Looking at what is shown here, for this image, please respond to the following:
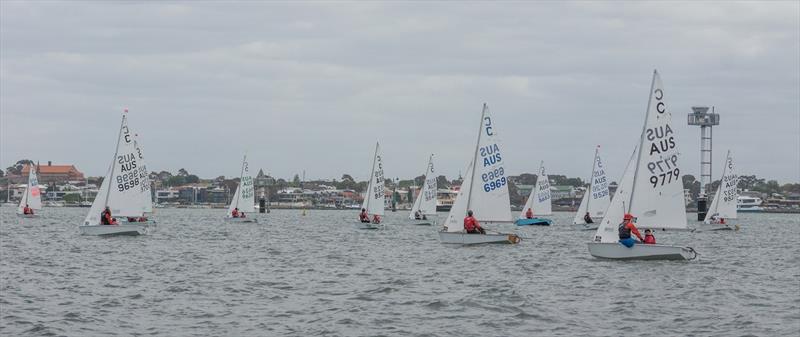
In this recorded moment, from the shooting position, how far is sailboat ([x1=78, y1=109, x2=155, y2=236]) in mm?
50625

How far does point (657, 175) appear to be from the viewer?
3503 cm

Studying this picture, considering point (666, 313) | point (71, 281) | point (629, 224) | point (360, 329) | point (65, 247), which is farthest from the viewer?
point (65, 247)

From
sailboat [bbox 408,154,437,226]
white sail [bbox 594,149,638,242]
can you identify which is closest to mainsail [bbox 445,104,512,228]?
white sail [bbox 594,149,638,242]

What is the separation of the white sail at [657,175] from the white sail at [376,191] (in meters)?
37.4

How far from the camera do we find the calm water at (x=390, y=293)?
21.4 meters

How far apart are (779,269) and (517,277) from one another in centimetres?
952

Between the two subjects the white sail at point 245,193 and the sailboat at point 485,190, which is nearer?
the sailboat at point 485,190

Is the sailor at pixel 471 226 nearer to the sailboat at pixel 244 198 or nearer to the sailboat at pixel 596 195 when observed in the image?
the sailboat at pixel 596 195

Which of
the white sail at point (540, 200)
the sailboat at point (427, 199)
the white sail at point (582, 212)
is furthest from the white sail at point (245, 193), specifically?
the white sail at point (582, 212)

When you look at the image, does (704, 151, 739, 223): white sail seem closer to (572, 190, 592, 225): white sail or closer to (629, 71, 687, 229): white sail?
(572, 190, 592, 225): white sail

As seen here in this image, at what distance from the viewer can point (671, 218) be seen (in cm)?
3488

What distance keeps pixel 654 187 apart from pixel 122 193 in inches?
1016

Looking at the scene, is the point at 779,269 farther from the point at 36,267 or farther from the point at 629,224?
the point at 36,267

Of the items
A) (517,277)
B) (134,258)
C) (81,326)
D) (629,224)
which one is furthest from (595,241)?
(81,326)
